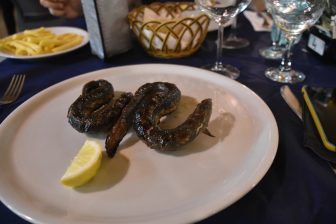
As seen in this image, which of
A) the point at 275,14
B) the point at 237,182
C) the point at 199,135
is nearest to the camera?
the point at 237,182

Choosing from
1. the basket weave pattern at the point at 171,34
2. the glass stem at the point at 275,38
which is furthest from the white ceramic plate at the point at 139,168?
the glass stem at the point at 275,38

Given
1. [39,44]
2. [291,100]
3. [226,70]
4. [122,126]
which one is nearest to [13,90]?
[39,44]

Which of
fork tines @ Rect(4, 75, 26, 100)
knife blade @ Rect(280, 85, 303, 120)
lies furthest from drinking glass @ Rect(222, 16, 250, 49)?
fork tines @ Rect(4, 75, 26, 100)

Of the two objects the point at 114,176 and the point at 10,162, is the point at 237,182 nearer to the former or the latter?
the point at 114,176

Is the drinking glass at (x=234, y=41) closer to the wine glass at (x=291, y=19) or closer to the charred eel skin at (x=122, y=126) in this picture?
the wine glass at (x=291, y=19)

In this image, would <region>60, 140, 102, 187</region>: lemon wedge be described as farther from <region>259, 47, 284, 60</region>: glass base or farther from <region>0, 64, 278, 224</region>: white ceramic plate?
<region>259, 47, 284, 60</region>: glass base

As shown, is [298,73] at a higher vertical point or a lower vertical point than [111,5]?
lower

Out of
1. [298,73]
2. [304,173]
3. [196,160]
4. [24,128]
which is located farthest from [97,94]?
[298,73]
